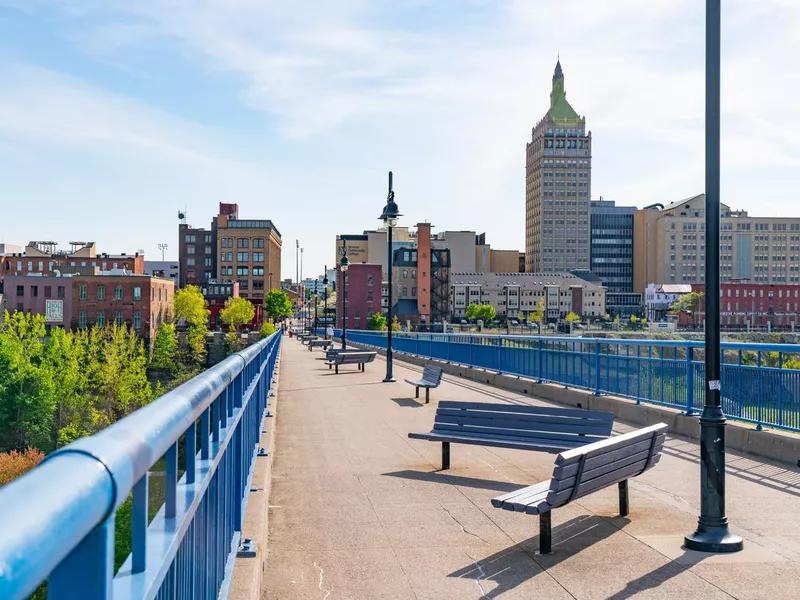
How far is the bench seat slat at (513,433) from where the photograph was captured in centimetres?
916

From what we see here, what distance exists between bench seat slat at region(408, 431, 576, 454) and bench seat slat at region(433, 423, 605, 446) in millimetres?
63

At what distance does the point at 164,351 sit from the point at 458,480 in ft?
317

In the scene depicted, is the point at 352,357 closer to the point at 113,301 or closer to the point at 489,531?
the point at 489,531

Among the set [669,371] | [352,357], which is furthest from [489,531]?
[352,357]

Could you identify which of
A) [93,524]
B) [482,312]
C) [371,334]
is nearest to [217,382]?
[93,524]

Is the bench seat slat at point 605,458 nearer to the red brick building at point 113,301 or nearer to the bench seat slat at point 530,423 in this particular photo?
the bench seat slat at point 530,423

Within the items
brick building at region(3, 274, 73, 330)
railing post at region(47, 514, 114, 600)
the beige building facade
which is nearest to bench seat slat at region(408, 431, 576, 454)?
railing post at region(47, 514, 114, 600)

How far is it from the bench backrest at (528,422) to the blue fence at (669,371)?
2.73 meters

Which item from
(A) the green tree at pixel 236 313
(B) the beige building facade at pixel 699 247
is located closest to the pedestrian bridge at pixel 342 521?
(A) the green tree at pixel 236 313

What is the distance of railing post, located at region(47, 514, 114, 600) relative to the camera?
4.35 ft

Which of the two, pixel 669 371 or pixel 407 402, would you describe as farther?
pixel 407 402

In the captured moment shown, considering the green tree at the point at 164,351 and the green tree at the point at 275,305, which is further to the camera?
the green tree at the point at 275,305

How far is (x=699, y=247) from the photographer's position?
19288 cm

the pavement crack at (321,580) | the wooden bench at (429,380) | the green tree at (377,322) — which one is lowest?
the green tree at (377,322)
